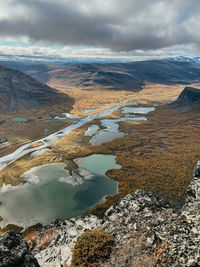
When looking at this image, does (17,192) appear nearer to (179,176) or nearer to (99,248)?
(99,248)

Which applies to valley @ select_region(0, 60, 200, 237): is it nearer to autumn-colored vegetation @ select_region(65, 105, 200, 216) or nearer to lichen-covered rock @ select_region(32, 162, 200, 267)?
autumn-colored vegetation @ select_region(65, 105, 200, 216)

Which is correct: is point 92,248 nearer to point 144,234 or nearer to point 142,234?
point 142,234

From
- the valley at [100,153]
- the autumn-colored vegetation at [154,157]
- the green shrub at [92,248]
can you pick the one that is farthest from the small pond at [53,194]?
the green shrub at [92,248]

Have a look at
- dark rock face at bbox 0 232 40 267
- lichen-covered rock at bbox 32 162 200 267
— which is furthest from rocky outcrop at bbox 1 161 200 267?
dark rock face at bbox 0 232 40 267

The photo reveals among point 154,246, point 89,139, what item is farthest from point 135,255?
point 89,139


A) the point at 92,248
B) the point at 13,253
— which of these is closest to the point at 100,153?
the point at 92,248
